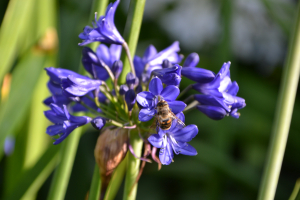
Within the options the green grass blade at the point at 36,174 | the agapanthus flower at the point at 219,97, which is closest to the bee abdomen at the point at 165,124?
the agapanthus flower at the point at 219,97

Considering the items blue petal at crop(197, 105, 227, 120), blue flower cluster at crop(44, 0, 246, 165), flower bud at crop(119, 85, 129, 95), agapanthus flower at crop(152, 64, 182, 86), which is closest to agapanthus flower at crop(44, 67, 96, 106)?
blue flower cluster at crop(44, 0, 246, 165)

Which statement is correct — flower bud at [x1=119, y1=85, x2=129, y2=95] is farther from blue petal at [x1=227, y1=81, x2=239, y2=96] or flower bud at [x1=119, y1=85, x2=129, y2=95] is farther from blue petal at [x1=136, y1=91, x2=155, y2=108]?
blue petal at [x1=227, y1=81, x2=239, y2=96]

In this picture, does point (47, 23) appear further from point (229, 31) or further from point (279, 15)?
point (279, 15)

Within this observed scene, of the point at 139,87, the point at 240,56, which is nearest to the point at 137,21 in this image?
the point at 139,87

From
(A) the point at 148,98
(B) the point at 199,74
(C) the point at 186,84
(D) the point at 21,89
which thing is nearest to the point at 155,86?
(A) the point at 148,98

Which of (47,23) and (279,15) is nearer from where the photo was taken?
(47,23)

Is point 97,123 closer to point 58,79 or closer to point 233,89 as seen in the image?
point 58,79

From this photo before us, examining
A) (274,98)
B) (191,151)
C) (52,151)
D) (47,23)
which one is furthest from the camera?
(274,98)

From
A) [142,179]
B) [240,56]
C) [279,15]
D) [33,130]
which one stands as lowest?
[142,179]
